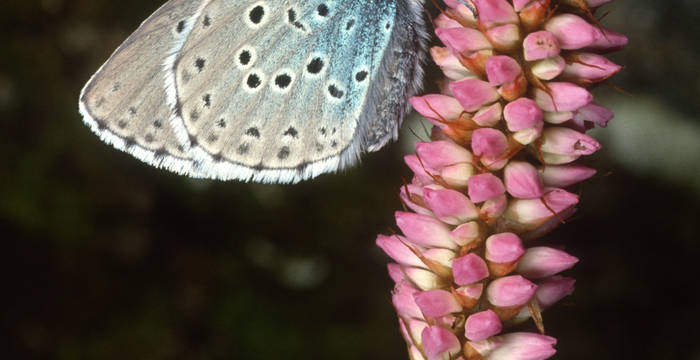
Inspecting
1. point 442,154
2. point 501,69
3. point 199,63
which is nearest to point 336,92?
point 199,63

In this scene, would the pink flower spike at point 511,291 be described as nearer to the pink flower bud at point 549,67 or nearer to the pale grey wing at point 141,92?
the pink flower bud at point 549,67

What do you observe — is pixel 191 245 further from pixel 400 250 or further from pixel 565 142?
pixel 565 142

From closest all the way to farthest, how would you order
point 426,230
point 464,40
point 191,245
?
1. point 464,40
2. point 426,230
3. point 191,245

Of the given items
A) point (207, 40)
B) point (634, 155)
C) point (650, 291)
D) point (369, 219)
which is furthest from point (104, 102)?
point (650, 291)

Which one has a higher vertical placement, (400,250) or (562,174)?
(562,174)

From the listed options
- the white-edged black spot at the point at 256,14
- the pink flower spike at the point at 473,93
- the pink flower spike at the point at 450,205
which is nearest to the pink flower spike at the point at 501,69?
the pink flower spike at the point at 473,93

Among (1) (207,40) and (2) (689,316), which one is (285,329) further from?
(2) (689,316)
